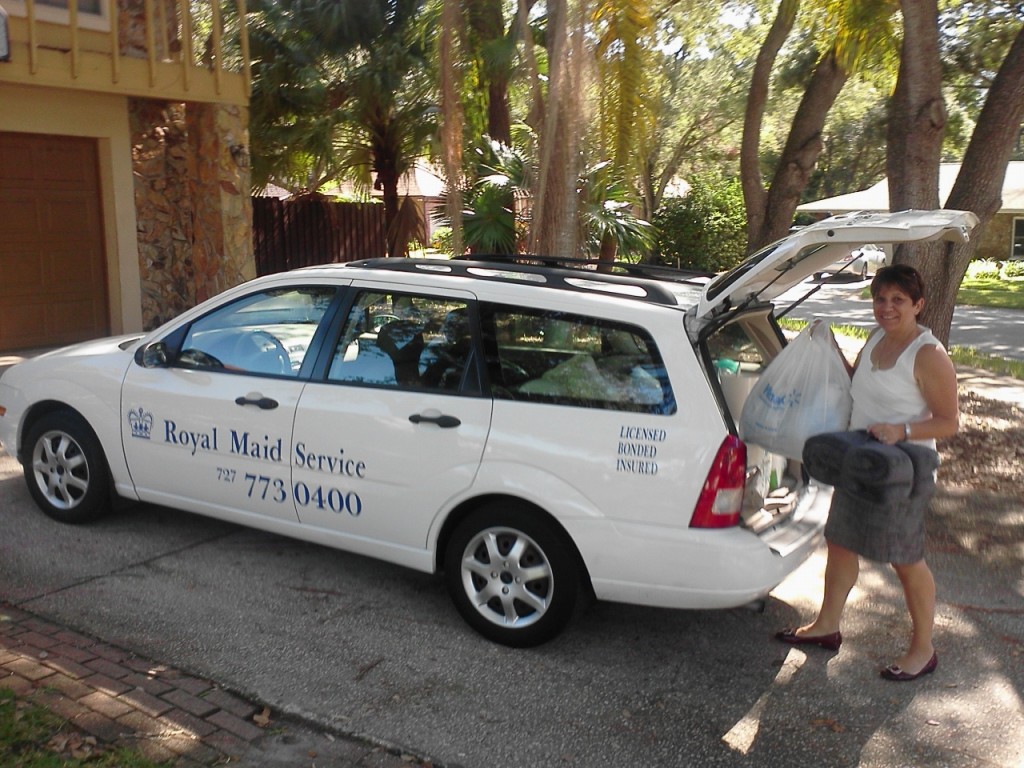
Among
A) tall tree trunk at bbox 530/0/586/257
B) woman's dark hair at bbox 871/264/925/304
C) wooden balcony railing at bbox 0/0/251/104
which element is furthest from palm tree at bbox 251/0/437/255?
woman's dark hair at bbox 871/264/925/304

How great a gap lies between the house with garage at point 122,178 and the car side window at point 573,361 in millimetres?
7403

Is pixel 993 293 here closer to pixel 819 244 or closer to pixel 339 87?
pixel 339 87

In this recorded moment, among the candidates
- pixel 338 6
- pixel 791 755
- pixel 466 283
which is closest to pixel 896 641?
pixel 791 755

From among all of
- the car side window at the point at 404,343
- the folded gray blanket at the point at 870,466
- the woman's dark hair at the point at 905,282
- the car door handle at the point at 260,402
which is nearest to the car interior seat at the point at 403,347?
the car side window at the point at 404,343

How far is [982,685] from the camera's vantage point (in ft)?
14.5

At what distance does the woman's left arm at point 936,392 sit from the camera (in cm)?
414

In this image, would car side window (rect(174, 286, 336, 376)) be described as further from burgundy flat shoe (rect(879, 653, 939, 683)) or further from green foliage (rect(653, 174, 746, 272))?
green foliage (rect(653, 174, 746, 272))

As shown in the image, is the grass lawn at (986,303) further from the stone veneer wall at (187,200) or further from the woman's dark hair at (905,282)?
the stone veneer wall at (187,200)

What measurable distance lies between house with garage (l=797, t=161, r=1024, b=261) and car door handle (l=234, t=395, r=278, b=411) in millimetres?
29812

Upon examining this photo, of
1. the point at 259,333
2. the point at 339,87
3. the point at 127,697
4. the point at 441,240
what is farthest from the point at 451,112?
the point at 441,240

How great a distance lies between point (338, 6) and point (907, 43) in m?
8.69

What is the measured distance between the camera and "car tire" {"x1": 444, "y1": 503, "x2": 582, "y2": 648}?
4375mm

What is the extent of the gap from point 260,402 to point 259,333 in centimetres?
48

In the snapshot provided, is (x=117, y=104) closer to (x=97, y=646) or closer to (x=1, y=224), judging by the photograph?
(x=1, y=224)
